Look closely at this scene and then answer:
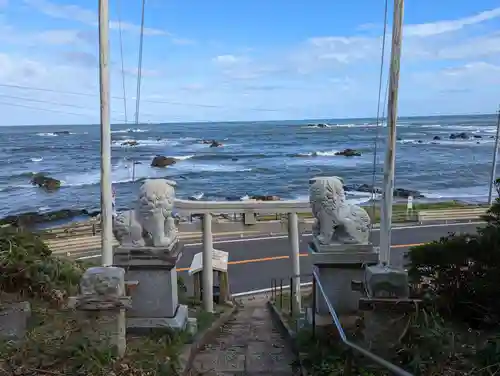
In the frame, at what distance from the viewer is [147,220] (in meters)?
5.27

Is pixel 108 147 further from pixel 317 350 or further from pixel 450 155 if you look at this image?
pixel 450 155

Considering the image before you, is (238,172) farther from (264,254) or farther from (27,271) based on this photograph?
(27,271)

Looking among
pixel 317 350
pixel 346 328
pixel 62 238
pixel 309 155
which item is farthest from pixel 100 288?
pixel 309 155

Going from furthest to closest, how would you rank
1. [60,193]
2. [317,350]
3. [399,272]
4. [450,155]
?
[450,155]
[60,193]
[317,350]
[399,272]

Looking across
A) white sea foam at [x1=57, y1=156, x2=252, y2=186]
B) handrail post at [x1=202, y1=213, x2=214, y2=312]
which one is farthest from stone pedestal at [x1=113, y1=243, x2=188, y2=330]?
white sea foam at [x1=57, y1=156, x2=252, y2=186]

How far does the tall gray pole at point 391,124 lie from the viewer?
15.3 ft

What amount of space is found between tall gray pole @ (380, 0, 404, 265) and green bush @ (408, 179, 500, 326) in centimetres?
72

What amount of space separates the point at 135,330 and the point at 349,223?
8.40ft

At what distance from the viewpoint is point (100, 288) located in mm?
4312

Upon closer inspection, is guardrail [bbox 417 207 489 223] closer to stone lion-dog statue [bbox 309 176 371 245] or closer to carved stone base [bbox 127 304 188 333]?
stone lion-dog statue [bbox 309 176 371 245]

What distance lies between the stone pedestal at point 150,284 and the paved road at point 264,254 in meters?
6.80

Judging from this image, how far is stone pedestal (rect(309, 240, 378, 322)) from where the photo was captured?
5078mm

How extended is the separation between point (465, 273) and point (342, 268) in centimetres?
125

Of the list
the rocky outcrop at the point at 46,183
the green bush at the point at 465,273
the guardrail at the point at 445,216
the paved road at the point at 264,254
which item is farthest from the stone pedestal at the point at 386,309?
the rocky outcrop at the point at 46,183
